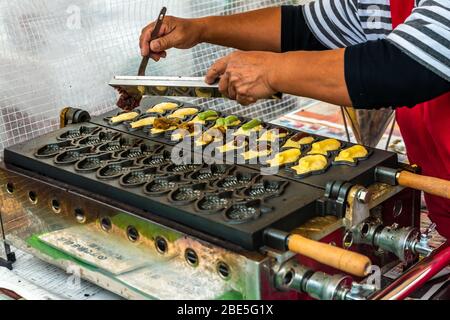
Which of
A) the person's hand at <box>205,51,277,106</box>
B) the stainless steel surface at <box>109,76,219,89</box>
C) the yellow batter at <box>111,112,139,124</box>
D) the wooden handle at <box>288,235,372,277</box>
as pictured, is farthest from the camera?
the yellow batter at <box>111,112,139,124</box>

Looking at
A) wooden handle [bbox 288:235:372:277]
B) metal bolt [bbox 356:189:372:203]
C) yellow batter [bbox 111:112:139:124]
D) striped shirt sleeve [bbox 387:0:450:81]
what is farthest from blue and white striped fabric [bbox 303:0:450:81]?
yellow batter [bbox 111:112:139:124]

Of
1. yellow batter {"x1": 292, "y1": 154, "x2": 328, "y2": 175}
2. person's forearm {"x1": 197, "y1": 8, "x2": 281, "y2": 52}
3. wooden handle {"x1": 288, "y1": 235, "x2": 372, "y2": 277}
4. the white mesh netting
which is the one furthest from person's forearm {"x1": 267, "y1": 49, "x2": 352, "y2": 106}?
the white mesh netting

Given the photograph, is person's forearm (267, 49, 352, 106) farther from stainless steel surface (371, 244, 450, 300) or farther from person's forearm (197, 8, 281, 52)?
person's forearm (197, 8, 281, 52)

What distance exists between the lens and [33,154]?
1.39m

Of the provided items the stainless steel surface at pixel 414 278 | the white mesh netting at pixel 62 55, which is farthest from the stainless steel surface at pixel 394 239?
the white mesh netting at pixel 62 55

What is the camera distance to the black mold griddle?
3.59ft

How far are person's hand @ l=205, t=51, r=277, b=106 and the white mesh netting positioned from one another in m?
0.74

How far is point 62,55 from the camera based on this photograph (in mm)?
1957

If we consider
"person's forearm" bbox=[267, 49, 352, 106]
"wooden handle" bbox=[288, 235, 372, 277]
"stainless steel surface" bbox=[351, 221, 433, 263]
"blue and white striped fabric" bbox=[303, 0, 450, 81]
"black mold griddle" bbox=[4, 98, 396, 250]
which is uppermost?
"blue and white striped fabric" bbox=[303, 0, 450, 81]

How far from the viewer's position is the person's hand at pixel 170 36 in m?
1.67

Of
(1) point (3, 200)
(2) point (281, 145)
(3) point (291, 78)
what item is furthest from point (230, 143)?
(1) point (3, 200)

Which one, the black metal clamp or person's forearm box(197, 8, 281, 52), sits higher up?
person's forearm box(197, 8, 281, 52)

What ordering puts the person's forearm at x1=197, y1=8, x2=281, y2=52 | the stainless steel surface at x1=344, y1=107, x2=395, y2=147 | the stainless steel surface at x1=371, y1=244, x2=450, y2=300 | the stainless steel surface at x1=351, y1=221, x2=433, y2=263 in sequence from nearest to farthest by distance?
1. the stainless steel surface at x1=371, y1=244, x2=450, y2=300
2. the stainless steel surface at x1=351, y1=221, x2=433, y2=263
3. the person's forearm at x1=197, y1=8, x2=281, y2=52
4. the stainless steel surface at x1=344, y1=107, x2=395, y2=147

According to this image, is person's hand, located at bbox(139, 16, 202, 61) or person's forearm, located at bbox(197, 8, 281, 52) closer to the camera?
person's hand, located at bbox(139, 16, 202, 61)
